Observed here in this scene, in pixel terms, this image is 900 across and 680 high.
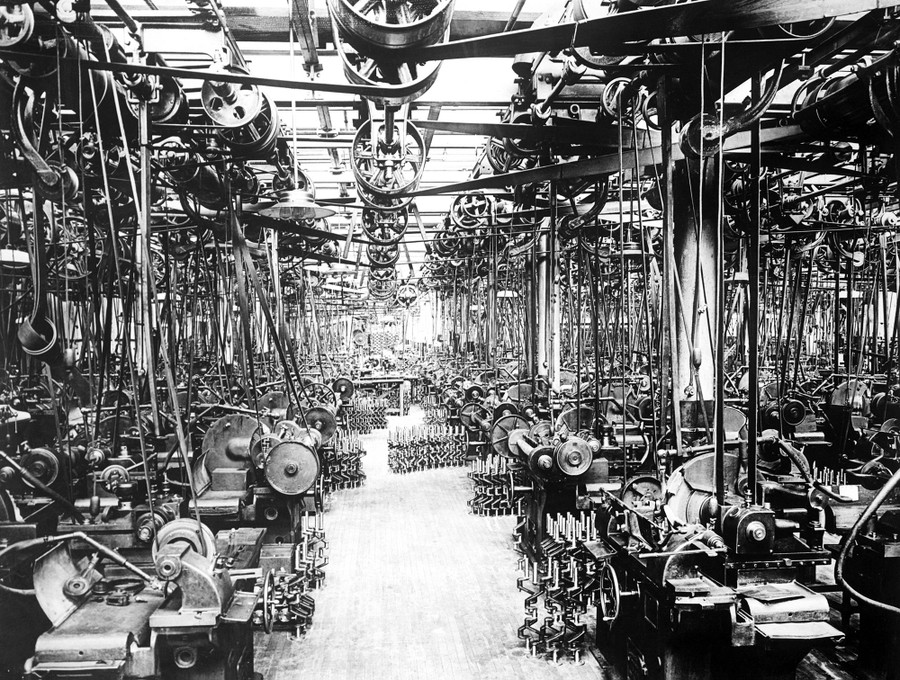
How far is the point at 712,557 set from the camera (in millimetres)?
2832

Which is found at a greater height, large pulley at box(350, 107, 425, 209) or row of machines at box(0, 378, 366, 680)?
large pulley at box(350, 107, 425, 209)

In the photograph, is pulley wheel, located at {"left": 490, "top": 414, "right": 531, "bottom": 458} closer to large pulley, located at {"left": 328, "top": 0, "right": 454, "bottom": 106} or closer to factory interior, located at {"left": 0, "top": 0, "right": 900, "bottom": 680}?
factory interior, located at {"left": 0, "top": 0, "right": 900, "bottom": 680}

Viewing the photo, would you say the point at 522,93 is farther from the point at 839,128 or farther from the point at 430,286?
the point at 430,286

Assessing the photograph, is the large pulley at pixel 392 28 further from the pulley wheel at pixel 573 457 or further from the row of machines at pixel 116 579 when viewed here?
the pulley wheel at pixel 573 457

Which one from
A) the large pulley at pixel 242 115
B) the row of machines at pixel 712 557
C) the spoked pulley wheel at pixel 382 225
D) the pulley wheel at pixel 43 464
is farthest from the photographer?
the spoked pulley wheel at pixel 382 225

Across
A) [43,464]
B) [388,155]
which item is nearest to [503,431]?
[388,155]

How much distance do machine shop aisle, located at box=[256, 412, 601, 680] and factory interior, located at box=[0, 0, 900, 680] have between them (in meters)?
0.03

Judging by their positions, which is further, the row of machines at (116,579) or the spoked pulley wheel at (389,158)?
the spoked pulley wheel at (389,158)

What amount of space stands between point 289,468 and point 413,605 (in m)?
1.26

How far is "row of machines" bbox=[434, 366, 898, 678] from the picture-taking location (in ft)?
9.13

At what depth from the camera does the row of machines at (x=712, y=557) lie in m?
2.78

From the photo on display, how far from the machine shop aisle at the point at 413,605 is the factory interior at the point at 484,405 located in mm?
29

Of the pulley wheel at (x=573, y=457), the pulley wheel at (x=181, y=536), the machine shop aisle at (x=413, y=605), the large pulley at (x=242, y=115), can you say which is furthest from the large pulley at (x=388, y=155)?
the machine shop aisle at (x=413, y=605)

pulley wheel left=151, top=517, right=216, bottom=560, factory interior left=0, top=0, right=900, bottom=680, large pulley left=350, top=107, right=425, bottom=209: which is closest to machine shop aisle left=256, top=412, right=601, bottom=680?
factory interior left=0, top=0, right=900, bottom=680
